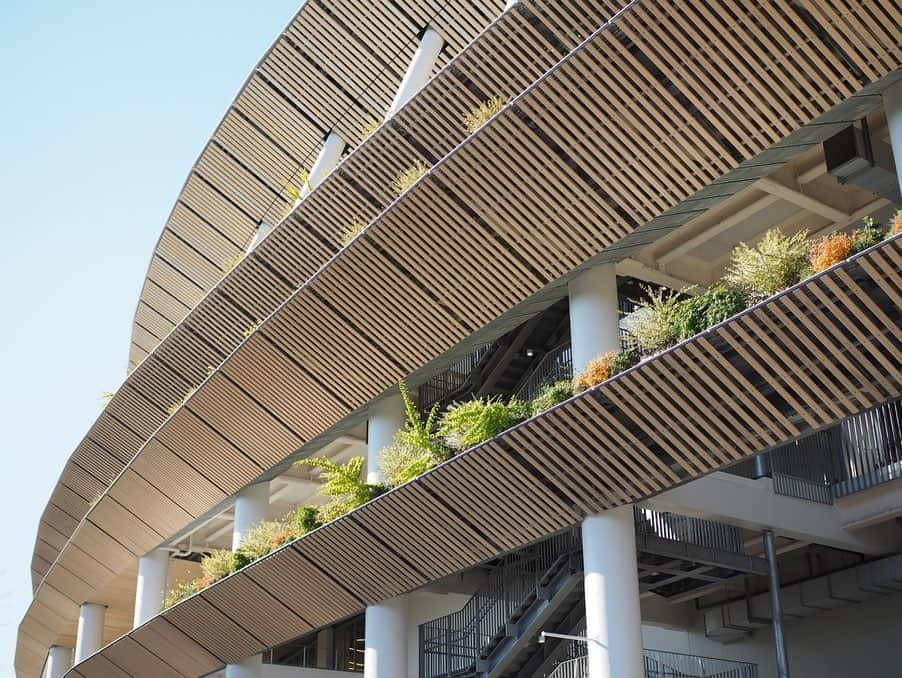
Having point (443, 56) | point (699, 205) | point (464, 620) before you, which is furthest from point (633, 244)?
point (464, 620)

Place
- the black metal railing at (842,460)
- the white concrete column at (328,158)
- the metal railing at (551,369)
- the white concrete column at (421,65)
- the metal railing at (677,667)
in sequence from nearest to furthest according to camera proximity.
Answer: the metal railing at (677,667) < the black metal railing at (842,460) < the white concrete column at (421,65) < the metal railing at (551,369) < the white concrete column at (328,158)

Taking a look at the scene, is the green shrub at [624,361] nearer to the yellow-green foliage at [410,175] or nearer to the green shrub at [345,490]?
the yellow-green foliage at [410,175]

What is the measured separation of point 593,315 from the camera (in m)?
12.6

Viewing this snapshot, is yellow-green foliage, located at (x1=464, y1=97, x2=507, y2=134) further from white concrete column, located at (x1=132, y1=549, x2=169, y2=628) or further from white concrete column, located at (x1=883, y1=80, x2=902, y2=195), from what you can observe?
white concrete column, located at (x1=132, y1=549, x2=169, y2=628)

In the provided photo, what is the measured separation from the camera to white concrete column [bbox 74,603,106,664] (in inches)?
1000

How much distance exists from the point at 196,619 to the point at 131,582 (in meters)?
7.32

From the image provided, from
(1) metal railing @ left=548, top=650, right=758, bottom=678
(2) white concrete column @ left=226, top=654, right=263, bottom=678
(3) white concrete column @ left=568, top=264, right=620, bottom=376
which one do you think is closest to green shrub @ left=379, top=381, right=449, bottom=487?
(3) white concrete column @ left=568, top=264, right=620, bottom=376

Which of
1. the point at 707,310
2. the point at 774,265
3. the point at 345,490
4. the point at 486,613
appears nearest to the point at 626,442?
the point at 707,310

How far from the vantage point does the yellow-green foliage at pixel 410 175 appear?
44.0ft

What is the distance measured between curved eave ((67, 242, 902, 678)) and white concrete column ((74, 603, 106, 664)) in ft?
34.4

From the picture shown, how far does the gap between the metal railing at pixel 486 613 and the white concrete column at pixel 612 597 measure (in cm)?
422

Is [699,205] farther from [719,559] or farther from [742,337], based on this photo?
[719,559]

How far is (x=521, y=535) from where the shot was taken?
12.8 meters

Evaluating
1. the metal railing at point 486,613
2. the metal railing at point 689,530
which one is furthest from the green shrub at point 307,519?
the metal railing at point 689,530
